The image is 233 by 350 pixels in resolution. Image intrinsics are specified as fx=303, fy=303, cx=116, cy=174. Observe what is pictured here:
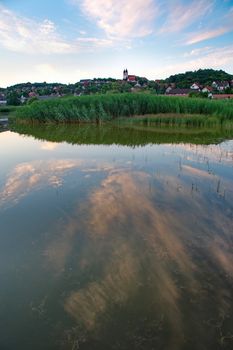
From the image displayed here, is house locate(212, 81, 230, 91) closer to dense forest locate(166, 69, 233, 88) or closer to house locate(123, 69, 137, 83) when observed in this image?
dense forest locate(166, 69, 233, 88)

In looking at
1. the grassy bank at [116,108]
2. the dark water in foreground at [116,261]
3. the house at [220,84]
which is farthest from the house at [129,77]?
the dark water in foreground at [116,261]

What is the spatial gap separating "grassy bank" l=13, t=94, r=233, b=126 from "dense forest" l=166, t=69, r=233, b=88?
7432 cm

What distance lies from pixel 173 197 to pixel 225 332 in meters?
3.33

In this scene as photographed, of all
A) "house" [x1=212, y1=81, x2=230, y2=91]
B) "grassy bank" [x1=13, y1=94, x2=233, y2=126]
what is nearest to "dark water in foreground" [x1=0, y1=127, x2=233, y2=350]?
"grassy bank" [x1=13, y1=94, x2=233, y2=126]

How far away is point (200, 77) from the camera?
328 feet

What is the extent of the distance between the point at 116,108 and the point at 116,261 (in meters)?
18.8

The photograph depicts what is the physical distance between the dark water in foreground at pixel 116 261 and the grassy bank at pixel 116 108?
14.0 meters

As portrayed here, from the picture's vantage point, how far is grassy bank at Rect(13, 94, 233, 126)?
20438 millimetres

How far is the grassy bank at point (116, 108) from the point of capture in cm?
2044

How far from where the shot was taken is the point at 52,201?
222 inches

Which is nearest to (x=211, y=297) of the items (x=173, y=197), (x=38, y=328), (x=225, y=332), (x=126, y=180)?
(x=225, y=332)

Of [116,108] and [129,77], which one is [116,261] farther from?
[129,77]

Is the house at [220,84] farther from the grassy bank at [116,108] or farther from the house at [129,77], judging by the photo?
the grassy bank at [116,108]

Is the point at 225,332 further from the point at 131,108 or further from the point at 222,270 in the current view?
the point at 131,108
